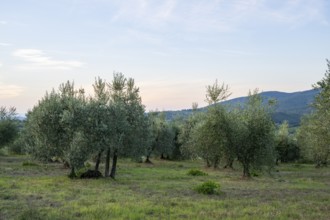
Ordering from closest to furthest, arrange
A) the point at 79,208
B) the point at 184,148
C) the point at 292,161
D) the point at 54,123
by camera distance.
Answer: the point at 79,208
the point at 54,123
the point at 184,148
the point at 292,161

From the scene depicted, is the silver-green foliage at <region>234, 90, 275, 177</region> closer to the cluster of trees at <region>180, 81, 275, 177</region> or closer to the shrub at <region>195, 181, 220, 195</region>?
the cluster of trees at <region>180, 81, 275, 177</region>

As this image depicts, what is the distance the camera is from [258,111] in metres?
48.3

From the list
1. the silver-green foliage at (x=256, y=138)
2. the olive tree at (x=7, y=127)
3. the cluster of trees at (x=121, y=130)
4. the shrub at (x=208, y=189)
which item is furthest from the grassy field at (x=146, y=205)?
the olive tree at (x=7, y=127)

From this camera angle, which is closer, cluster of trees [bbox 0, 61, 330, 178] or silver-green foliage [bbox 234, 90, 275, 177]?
cluster of trees [bbox 0, 61, 330, 178]

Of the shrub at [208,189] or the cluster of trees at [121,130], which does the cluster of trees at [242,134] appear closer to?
the cluster of trees at [121,130]

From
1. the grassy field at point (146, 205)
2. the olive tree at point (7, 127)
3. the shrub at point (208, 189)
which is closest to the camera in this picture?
A: the grassy field at point (146, 205)

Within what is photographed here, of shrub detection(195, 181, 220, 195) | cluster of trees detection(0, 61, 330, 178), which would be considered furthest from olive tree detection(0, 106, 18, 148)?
shrub detection(195, 181, 220, 195)

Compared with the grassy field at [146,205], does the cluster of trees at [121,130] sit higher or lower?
higher

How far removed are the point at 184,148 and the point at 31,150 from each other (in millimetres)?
45159

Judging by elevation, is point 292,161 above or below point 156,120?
below

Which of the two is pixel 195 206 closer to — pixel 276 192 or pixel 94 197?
pixel 94 197

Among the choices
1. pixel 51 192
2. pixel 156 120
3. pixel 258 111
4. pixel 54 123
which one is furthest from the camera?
pixel 156 120

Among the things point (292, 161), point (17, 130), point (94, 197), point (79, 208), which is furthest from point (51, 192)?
point (292, 161)

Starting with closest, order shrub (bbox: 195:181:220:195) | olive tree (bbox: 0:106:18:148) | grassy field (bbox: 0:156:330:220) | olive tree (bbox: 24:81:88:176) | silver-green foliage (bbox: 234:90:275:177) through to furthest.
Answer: grassy field (bbox: 0:156:330:220), shrub (bbox: 195:181:220:195), olive tree (bbox: 24:81:88:176), silver-green foliage (bbox: 234:90:275:177), olive tree (bbox: 0:106:18:148)
